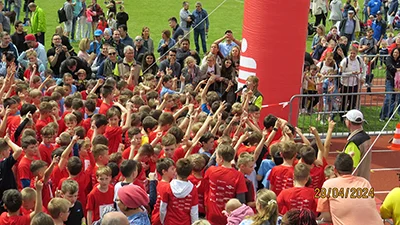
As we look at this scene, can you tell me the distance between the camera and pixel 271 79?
45.9 ft

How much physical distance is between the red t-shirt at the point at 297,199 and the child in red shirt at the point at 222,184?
1.74 feet

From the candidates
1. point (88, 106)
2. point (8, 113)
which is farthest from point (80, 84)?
point (8, 113)

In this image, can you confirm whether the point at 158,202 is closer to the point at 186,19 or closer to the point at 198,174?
the point at 198,174

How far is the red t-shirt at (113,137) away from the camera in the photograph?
10609 millimetres

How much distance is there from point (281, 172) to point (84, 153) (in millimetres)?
2708

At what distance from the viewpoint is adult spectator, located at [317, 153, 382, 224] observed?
24.4ft

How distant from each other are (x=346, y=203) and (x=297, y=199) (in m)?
0.78

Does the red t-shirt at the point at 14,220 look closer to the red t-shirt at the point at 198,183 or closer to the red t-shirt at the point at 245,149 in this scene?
the red t-shirt at the point at 198,183

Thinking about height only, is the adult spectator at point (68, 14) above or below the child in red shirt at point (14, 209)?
below

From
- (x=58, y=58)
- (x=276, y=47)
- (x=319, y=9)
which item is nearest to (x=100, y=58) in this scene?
(x=58, y=58)

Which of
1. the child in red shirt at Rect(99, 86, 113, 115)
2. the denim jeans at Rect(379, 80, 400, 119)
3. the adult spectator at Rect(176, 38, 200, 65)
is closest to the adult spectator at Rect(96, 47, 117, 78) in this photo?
the adult spectator at Rect(176, 38, 200, 65)

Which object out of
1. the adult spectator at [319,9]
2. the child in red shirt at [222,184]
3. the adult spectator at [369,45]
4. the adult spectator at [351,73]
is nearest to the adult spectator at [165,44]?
the adult spectator at [351,73]

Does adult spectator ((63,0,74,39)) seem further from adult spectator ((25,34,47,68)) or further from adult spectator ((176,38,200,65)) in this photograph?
adult spectator ((176,38,200,65))

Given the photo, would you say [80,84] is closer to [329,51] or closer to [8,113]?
[8,113]
